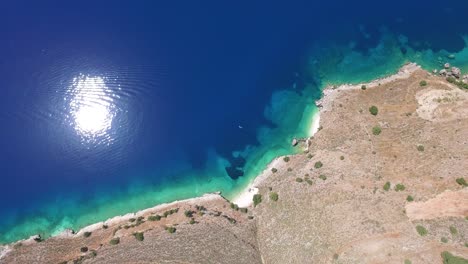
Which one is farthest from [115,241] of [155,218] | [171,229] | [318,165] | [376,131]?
[376,131]

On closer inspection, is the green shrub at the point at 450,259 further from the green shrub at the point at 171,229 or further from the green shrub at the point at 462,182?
the green shrub at the point at 171,229

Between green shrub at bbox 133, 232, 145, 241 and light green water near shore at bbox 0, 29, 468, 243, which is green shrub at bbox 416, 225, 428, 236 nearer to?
light green water near shore at bbox 0, 29, 468, 243

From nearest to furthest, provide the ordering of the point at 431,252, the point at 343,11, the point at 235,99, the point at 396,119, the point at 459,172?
the point at 431,252 → the point at 459,172 → the point at 396,119 → the point at 235,99 → the point at 343,11

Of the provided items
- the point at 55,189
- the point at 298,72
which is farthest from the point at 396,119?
the point at 55,189

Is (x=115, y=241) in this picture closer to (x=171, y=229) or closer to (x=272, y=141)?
(x=171, y=229)

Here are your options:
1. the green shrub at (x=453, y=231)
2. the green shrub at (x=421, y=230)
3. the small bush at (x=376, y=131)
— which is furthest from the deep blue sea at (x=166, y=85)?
the green shrub at (x=453, y=231)

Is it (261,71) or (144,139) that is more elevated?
(261,71)

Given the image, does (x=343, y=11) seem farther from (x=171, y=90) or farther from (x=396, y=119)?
(x=171, y=90)
